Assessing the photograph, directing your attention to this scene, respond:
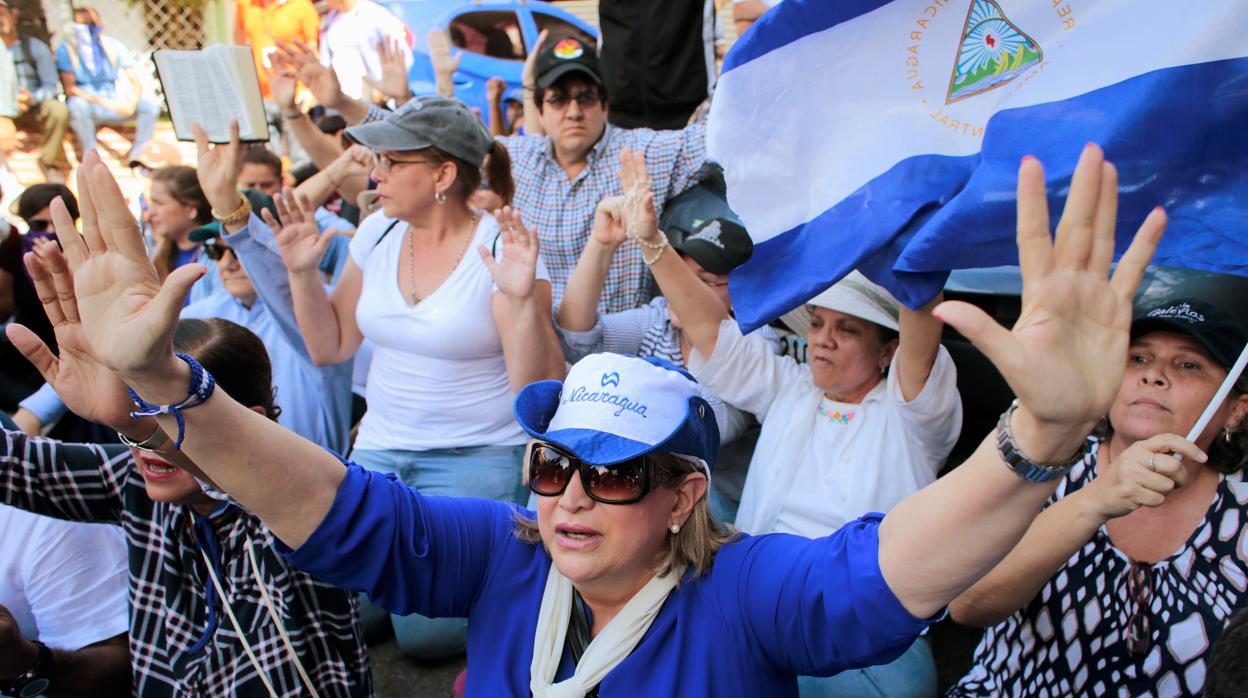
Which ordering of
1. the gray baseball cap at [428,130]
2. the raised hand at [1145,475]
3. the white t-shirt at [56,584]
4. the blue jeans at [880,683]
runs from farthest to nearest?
1. the gray baseball cap at [428,130]
2. the blue jeans at [880,683]
3. the white t-shirt at [56,584]
4. the raised hand at [1145,475]

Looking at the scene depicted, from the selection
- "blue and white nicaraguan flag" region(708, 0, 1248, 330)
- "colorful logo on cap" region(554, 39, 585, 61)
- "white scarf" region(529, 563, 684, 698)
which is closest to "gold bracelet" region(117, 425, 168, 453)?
"white scarf" region(529, 563, 684, 698)

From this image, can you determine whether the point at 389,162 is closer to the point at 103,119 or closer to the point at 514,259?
the point at 514,259

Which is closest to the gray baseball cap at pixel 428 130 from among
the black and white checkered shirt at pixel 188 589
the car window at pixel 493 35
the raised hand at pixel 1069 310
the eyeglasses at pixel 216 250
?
the eyeglasses at pixel 216 250

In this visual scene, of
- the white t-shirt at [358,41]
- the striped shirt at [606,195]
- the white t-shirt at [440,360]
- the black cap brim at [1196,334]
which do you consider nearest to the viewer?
the black cap brim at [1196,334]

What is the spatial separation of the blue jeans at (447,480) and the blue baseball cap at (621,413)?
4.78 feet

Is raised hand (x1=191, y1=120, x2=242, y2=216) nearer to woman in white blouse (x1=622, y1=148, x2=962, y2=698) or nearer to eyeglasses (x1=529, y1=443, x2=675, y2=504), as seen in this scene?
woman in white blouse (x1=622, y1=148, x2=962, y2=698)

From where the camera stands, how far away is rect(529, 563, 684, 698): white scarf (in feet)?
5.49

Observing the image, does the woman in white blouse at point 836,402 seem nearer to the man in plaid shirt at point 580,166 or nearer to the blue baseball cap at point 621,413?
the blue baseball cap at point 621,413

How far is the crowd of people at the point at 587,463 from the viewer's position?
4.57 ft

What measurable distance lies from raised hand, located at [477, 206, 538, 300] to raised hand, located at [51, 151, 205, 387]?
152 cm

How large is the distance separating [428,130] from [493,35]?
6948 mm

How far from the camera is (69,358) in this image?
192 centimetres

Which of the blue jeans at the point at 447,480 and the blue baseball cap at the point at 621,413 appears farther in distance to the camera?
the blue jeans at the point at 447,480

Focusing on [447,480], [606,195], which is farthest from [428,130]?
[447,480]
